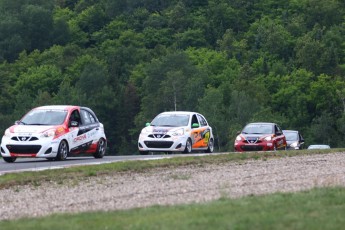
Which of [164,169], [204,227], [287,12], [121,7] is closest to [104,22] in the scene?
[121,7]

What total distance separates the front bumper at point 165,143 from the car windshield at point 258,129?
23.9 feet

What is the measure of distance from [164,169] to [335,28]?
453 feet

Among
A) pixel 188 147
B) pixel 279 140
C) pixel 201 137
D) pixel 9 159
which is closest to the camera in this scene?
pixel 9 159

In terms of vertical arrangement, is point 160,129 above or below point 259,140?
above

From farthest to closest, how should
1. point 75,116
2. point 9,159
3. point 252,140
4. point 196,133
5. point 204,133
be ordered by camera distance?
point 252,140 → point 204,133 → point 196,133 → point 75,116 → point 9,159

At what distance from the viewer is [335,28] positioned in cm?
16175

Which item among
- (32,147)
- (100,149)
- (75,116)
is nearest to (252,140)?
(100,149)

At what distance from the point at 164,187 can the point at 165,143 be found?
612 inches

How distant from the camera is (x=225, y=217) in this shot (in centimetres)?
1533

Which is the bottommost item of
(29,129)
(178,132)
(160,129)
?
(178,132)

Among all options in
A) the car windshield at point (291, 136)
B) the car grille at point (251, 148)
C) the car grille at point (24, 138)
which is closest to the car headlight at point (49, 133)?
the car grille at point (24, 138)

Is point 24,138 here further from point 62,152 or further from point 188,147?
point 188,147

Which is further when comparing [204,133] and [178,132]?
[204,133]

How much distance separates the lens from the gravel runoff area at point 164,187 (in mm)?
18047
